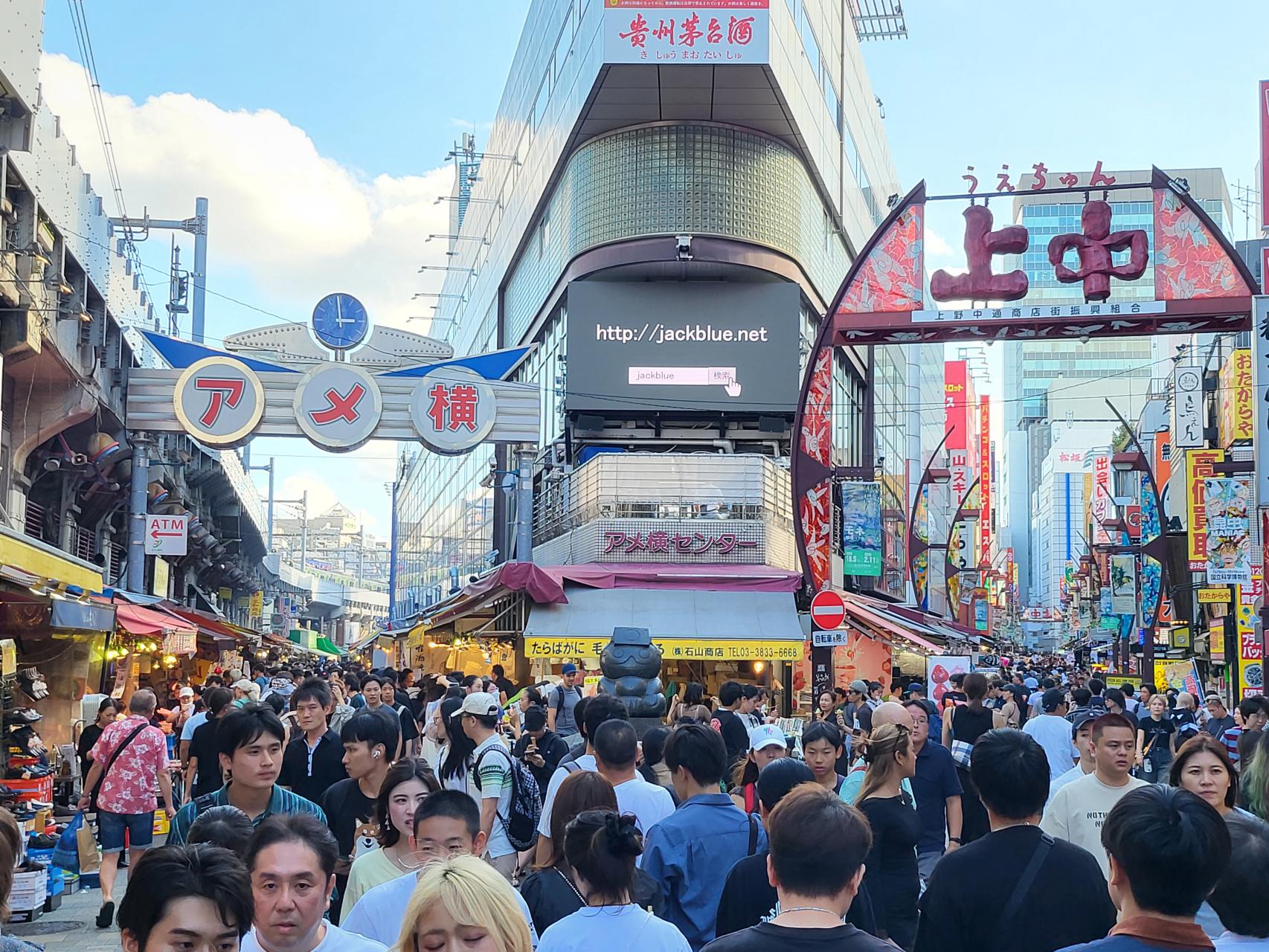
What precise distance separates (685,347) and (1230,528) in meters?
13.7

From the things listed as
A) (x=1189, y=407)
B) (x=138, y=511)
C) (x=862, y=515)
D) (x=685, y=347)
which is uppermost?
(x=685, y=347)

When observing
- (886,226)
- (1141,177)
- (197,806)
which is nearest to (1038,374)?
(1141,177)

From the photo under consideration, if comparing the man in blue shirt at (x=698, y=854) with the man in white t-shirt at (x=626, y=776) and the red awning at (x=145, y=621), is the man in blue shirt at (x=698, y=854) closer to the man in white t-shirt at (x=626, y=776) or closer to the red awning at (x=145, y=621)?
the man in white t-shirt at (x=626, y=776)

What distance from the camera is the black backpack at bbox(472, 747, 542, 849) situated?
311 inches

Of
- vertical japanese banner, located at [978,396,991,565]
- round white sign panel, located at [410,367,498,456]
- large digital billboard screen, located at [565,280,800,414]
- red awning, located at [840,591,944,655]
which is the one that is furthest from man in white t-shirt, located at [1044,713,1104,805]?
vertical japanese banner, located at [978,396,991,565]

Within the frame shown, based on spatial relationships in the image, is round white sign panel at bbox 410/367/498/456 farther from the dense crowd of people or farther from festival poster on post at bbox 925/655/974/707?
the dense crowd of people

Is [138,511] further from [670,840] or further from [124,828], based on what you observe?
[670,840]

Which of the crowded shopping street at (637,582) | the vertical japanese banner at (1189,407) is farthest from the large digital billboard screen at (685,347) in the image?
the vertical japanese banner at (1189,407)

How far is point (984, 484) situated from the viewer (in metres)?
110

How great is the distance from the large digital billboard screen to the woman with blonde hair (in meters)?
30.5

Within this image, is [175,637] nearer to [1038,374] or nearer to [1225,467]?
[1225,467]

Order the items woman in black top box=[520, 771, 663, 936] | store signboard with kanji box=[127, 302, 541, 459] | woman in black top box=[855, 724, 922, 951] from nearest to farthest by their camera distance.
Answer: woman in black top box=[520, 771, 663, 936] < woman in black top box=[855, 724, 922, 951] < store signboard with kanji box=[127, 302, 541, 459]

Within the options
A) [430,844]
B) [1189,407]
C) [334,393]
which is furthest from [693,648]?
[430,844]

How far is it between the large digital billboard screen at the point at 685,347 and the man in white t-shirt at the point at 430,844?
28877 millimetres
